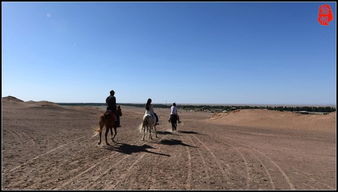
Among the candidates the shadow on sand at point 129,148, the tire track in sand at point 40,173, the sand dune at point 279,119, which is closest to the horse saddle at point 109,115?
the shadow on sand at point 129,148

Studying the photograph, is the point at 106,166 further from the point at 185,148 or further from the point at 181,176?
the point at 185,148

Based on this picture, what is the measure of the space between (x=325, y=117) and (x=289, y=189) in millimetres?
22451

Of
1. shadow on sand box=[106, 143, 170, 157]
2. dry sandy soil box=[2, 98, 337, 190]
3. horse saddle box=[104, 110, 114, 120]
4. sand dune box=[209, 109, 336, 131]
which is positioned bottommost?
dry sandy soil box=[2, 98, 337, 190]

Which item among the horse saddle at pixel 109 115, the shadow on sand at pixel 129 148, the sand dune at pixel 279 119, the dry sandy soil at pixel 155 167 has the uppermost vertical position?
the horse saddle at pixel 109 115

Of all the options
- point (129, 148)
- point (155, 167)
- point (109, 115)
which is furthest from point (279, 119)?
point (155, 167)

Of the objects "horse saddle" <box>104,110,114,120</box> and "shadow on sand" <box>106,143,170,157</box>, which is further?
"horse saddle" <box>104,110,114,120</box>

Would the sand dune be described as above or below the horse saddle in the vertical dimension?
below

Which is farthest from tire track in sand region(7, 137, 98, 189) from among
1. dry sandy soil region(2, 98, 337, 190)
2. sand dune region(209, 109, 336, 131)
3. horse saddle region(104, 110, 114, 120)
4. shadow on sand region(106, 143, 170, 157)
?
sand dune region(209, 109, 336, 131)

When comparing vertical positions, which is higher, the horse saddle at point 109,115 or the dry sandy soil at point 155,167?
the horse saddle at point 109,115

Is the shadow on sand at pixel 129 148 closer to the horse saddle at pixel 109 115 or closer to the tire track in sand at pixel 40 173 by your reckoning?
the horse saddle at pixel 109 115

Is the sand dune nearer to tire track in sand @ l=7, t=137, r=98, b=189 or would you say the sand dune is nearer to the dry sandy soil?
the dry sandy soil

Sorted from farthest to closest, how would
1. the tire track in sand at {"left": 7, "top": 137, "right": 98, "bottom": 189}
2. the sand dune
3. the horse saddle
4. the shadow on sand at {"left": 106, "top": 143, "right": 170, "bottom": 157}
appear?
the sand dune → the horse saddle → the shadow on sand at {"left": 106, "top": 143, "right": 170, "bottom": 157} → the tire track in sand at {"left": 7, "top": 137, "right": 98, "bottom": 189}

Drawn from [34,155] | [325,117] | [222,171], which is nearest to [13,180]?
[34,155]

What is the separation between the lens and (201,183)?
6.78m
